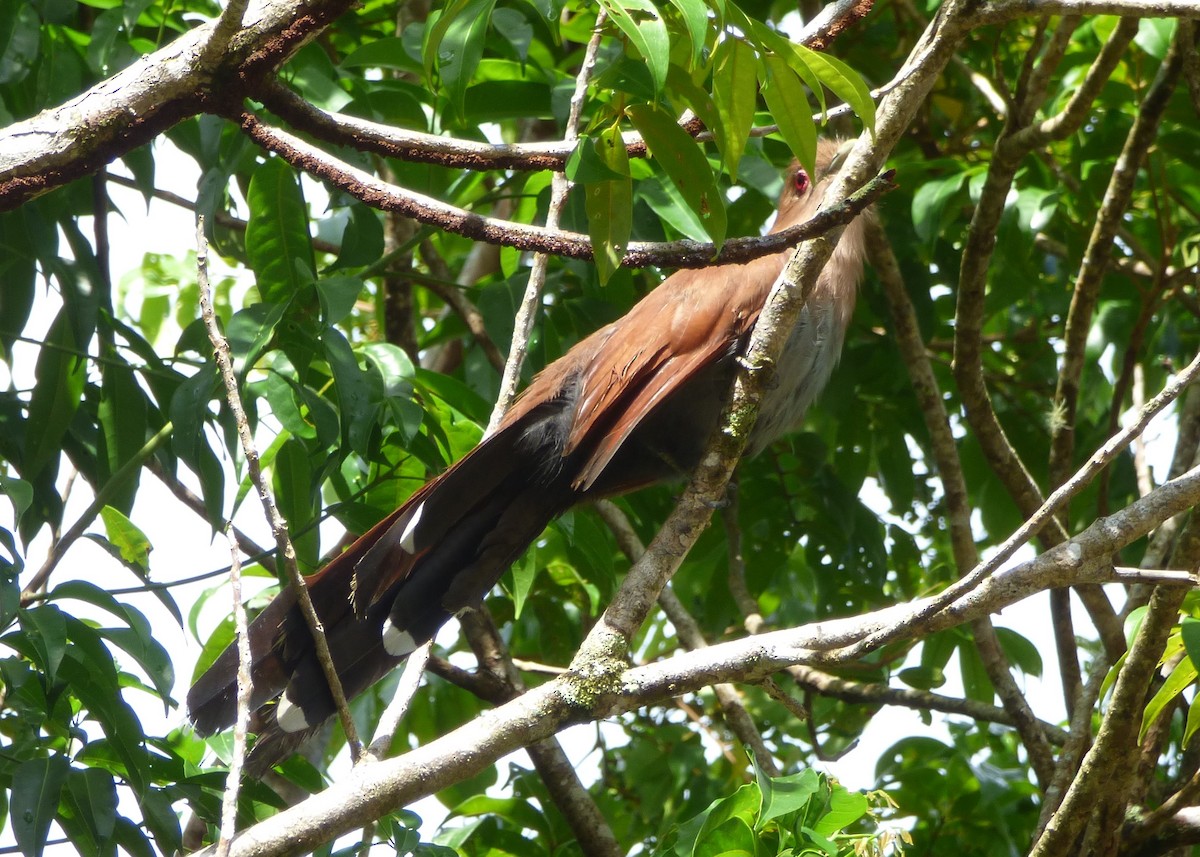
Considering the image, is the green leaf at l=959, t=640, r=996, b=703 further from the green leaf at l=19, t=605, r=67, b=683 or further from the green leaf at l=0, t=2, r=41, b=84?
the green leaf at l=0, t=2, r=41, b=84

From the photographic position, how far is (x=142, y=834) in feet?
6.83

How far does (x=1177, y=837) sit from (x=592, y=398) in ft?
4.97

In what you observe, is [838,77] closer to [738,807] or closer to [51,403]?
[738,807]

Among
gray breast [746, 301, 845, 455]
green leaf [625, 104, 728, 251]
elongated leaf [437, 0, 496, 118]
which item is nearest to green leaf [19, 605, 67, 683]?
elongated leaf [437, 0, 496, 118]

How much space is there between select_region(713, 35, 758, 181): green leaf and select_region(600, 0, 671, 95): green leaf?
155 mm

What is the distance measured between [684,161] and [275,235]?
1.18 m

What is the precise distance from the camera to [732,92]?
169cm

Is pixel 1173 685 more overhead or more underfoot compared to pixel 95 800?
more underfoot

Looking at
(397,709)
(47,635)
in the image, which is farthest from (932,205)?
(47,635)

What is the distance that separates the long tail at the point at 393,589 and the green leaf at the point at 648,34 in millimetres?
1180

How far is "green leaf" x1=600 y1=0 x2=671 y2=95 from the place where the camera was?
147cm

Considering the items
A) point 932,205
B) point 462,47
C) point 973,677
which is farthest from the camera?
point 973,677

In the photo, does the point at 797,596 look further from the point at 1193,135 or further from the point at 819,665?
the point at 819,665

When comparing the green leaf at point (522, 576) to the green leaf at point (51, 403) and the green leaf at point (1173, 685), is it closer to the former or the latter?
the green leaf at point (51, 403)
